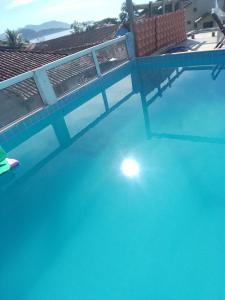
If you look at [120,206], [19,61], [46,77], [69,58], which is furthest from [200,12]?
[120,206]

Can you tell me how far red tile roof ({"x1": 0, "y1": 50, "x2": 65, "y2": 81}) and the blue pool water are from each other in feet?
11.1

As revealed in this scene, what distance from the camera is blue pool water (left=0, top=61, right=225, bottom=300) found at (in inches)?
99.5

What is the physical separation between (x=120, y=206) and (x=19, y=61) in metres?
8.23

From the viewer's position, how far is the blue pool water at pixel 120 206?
253cm

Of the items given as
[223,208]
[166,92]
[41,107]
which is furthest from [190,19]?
[223,208]

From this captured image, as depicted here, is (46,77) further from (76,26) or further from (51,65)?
(76,26)

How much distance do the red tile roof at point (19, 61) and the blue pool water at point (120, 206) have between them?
133 inches

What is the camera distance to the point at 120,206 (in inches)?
136

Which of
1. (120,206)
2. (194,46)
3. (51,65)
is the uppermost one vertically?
(51,65)

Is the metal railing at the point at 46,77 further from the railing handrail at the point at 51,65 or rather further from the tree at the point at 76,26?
the tree at the point at 76,26

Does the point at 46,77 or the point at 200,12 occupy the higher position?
the point at 46,77

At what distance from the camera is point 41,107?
6.56m

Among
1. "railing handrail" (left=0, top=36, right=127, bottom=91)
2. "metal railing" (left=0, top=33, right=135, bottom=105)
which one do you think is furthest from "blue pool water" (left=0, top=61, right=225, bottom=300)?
"railing handrail" (left=0, top=36, right=127, bottom=91)

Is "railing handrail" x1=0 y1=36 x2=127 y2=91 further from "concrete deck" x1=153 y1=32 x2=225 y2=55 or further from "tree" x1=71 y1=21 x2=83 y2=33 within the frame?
"tree" x1=71 y1=21 x2=83 y2=33
